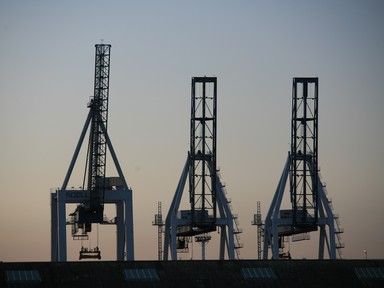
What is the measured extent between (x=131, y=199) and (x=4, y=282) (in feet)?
166

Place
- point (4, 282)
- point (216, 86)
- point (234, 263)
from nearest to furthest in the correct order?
point (4, 282), point (234, 263), point (216, 86)

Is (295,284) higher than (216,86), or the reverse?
(216,86)

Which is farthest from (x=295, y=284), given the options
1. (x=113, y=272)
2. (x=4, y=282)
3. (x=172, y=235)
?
(x=172, y=235)

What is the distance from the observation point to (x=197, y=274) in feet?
388

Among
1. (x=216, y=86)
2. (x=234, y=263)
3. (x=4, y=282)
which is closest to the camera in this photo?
(x=4, y=282)

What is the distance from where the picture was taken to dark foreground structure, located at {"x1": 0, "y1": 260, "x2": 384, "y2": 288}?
114m

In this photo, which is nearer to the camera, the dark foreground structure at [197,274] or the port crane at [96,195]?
the dark foreground structure at [197,274]

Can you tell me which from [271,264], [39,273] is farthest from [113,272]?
[271,264]

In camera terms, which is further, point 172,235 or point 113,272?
point 172,235

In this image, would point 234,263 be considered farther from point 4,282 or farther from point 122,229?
point 122,229

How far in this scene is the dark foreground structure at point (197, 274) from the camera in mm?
114062

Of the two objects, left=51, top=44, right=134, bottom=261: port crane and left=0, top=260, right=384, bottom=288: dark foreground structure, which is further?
left=51, top=44, right=134, bottom=261: port crane

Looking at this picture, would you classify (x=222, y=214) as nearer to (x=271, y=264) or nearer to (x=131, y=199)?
(x=131, y=199)

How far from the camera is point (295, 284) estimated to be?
11938cm
